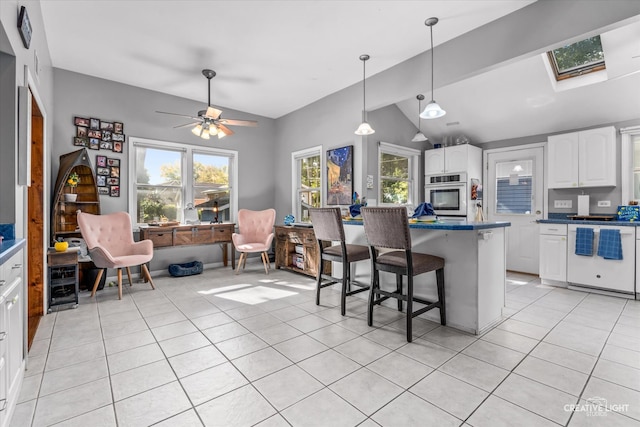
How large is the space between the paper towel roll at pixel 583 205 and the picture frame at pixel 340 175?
3.21 m

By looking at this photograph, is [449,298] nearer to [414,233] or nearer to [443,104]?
[414,233]

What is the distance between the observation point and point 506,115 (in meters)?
4.68

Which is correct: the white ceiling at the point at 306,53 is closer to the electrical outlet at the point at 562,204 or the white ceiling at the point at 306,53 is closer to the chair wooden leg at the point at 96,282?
the electrical outlet at the point at 562,204

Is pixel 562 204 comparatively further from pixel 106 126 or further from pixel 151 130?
pixel 106 126

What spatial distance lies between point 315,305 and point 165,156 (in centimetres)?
355

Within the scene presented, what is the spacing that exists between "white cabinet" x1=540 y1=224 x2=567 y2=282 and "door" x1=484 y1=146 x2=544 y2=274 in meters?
0.65

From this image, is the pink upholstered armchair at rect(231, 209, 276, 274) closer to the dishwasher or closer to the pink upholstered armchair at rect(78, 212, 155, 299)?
the pink upholstered armchair at rect(78, 212, 155, 299)

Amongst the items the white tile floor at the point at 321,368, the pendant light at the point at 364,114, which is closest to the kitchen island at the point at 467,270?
the white tile floor at the point at 321,368

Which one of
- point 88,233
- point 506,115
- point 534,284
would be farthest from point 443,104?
point 88,233

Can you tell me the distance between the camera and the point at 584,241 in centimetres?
377

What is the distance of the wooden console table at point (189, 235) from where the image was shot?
171 inches

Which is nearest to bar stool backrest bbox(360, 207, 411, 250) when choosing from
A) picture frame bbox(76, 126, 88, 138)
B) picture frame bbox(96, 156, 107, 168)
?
picture frame bbox(96, 156, 107, 168)

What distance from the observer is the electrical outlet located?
4.46 m

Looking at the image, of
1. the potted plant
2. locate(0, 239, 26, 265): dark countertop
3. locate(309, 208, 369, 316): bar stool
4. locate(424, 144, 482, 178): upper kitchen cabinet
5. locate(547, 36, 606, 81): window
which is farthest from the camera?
locate(424, 144, 482, 178): upper kitchen cabinet
